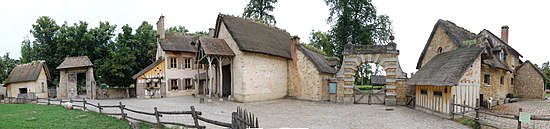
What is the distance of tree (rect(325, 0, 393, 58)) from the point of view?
28.1 meters

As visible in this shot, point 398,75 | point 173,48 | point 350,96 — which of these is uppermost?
point 173,48

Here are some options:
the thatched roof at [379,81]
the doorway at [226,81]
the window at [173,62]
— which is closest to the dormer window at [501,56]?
the thatched roof at [379,81]

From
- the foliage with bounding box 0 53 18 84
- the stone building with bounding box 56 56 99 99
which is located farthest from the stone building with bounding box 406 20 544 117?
the foliage with bounding box 0 53 18 84

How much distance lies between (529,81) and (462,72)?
607 inches

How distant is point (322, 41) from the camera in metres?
36.7

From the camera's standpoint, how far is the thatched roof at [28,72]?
25.1m

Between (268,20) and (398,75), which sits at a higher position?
(268,20)

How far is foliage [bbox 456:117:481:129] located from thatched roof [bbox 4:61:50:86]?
28.9 meters

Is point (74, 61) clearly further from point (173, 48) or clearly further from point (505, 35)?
point (505, 35)

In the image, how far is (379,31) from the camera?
97.1ft

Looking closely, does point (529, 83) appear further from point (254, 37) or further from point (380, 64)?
point (254, 37)

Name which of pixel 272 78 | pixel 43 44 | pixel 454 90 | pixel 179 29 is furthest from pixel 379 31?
pixel 43 44

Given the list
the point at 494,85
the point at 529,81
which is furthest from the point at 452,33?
the point at 529,81

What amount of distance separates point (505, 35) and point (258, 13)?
811 inches
